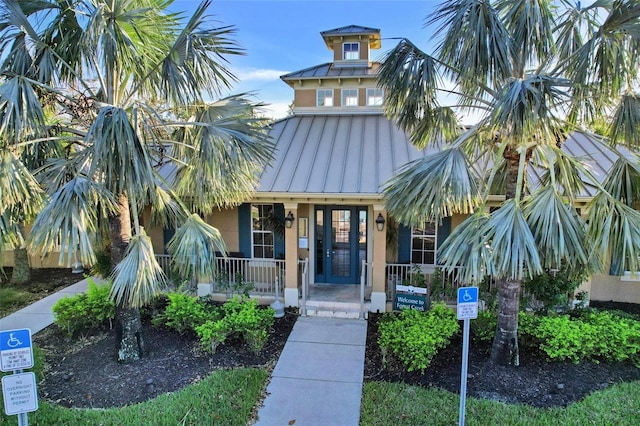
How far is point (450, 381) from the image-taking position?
616 centimetres

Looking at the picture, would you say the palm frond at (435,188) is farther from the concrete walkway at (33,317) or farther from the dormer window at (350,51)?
the concrete walkway at (33,317)

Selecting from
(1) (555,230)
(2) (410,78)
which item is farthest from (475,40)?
(1) (555,230)

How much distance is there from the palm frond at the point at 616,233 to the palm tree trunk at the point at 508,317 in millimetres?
1283

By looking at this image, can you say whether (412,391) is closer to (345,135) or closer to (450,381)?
(450,381)

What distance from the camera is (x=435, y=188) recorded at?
5867mm

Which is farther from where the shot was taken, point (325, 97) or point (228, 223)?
point (325, 97)

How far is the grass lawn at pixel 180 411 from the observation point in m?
5.07

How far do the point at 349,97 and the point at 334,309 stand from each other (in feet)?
23.7

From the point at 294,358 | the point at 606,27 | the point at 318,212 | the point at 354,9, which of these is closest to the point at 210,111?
the point at 318,212

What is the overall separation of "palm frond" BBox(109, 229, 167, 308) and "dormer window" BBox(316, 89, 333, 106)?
8.43 m

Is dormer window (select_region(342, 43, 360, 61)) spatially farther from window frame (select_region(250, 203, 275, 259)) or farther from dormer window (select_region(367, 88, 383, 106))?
window frame (select_region(250, 203, 275, 259))

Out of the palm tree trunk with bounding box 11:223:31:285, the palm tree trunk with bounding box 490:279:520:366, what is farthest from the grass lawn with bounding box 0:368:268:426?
the palm tree trunk with bounding box 11:223:31:285

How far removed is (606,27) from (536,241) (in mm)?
3261

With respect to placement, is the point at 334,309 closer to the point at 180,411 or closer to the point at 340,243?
the point at 340,243
